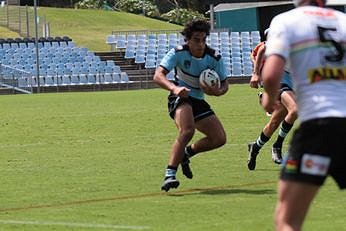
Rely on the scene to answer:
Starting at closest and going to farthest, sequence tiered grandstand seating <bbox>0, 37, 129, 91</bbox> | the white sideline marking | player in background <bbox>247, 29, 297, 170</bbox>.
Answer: the white sideline marking
player in background <bbox>247, 29, 297, 170</bbox>
tiered grandstand seating <bbox>0, 37, 129, 91</bbox>

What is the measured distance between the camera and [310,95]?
696cm

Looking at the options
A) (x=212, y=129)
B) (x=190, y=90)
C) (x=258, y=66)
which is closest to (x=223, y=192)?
(x=212, y=129)

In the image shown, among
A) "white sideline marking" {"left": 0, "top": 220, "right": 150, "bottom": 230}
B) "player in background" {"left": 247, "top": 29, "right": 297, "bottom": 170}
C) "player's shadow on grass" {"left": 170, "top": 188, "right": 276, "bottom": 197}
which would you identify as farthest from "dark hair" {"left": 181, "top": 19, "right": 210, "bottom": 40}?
"white sideline marking" {"left": 0, "top": 220, "right": 150, "bottom": 230}

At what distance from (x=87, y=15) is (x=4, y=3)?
6.09 metres

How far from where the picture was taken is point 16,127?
82.3 feet

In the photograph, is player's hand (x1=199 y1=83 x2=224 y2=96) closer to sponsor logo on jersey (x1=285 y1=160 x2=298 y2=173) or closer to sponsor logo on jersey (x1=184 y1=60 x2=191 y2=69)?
sponsor logo on jersey (x1=184 y1=60 x2=191 y2=69)

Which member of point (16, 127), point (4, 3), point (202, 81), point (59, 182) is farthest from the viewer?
point (4, 3)

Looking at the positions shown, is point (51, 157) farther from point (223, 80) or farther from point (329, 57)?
point (329, 57)

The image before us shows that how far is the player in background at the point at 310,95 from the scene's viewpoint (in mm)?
6805

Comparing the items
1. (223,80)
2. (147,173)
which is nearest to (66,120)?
(147,173)

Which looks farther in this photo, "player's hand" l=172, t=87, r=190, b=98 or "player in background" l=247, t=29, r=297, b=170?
"player in background" l=247, t=29, r=297, b=170

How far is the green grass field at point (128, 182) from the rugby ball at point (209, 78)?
125 centimetres

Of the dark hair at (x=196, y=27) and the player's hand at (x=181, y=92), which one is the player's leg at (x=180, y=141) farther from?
the dark hair at (x=196, y=27)

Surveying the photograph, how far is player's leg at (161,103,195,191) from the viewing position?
12.7 m
